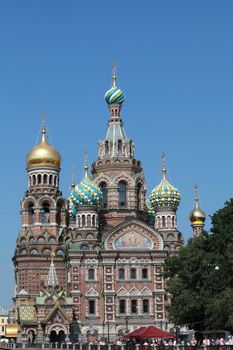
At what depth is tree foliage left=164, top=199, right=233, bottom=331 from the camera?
45.3 m

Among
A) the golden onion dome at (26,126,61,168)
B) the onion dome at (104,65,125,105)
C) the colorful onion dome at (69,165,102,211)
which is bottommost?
the colorful onion dome at (69,165,102,211)

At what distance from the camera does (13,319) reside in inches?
2913

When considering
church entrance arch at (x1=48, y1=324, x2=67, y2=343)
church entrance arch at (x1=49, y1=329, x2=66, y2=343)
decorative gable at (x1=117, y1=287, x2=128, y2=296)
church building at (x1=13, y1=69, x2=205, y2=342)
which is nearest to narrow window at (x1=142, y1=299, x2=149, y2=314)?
church building at (x1=13, y1=69, x2=205, y2=342)

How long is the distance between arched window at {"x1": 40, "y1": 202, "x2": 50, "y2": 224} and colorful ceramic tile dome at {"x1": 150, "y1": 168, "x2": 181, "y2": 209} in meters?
9.81

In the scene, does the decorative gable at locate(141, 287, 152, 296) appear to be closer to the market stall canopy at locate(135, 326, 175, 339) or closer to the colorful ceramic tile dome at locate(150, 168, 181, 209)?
the colorful ceramic tile dome at locate(150, 168, 181, 209)

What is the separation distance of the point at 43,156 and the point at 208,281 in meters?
30.2

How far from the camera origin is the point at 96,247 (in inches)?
2817

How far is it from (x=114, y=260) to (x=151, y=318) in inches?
234

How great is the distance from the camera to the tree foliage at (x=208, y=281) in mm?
45281

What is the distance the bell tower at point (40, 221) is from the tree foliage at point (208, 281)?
66.8 ft

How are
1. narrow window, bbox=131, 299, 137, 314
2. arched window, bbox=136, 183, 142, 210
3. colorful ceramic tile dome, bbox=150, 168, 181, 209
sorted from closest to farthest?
1. narrow window, bbox=131, 299, 137, 314
2. colorful ceramic tile dome, bbox=150, 168, 181, 209
3. arched window, bbox=136, 183, 142, 210

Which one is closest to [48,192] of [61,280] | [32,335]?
[61,280]

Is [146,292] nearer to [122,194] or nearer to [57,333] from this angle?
[57,333]

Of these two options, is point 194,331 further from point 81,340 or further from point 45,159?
point 45,159
